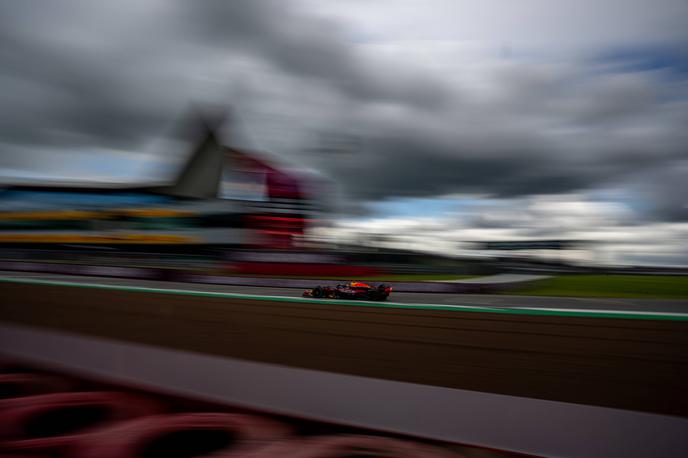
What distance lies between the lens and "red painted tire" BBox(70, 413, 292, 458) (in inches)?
181

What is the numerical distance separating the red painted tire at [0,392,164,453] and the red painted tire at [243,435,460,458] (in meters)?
2.17

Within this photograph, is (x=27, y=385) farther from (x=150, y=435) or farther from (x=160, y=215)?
(x=160, y=215)

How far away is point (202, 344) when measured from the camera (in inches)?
267

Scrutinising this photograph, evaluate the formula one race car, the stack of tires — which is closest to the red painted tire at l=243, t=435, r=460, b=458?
the stack of tires

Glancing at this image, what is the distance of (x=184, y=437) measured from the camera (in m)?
5.30

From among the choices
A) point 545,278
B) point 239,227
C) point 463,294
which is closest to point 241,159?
point 239,227

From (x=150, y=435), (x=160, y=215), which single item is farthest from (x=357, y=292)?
(x=160, y=215)

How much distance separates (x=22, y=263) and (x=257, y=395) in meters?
26.1

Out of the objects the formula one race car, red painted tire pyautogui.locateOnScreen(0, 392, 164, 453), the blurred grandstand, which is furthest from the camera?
the blurred grandstand

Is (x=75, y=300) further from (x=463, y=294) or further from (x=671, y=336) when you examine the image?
(x=463, y=294)

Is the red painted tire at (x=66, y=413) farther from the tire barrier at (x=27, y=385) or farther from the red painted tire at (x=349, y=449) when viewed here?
the red painted tire at (x=349, y=449)

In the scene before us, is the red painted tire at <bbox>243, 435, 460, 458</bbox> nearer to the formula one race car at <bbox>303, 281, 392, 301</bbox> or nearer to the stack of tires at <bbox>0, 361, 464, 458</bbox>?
the stack of tires at <bbox>0, 361, 464, 458</bbox>

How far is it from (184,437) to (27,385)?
13.3 ft

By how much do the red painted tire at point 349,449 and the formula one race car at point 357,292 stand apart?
22.1ft
